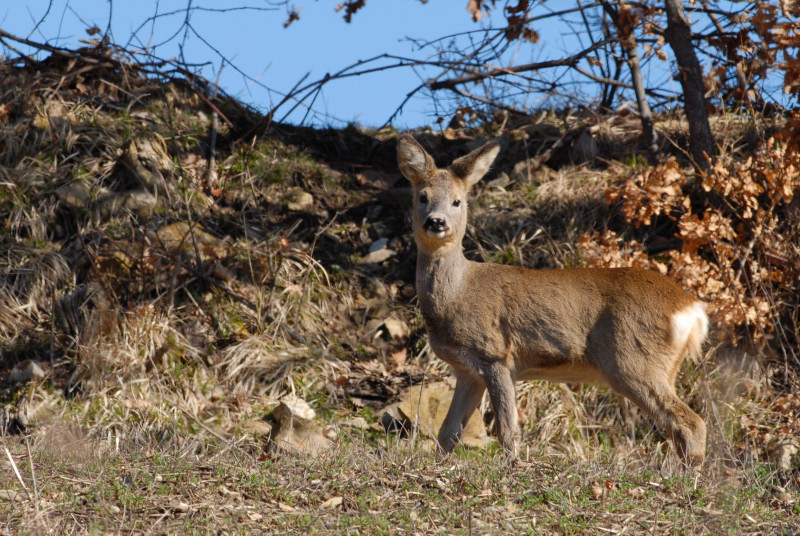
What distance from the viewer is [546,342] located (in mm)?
6008

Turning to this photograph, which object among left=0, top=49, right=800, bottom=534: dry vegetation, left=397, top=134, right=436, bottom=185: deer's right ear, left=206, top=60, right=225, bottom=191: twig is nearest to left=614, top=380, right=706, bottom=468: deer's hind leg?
left=0, top=49, right=800, bottom=534: dry vegetation

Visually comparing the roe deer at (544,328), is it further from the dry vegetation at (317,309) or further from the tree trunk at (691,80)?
the tree trunk at (691,80)

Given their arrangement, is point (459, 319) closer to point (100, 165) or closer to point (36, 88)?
point (100, 165)

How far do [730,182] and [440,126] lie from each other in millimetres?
4016

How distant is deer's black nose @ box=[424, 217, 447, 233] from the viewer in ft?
19.8

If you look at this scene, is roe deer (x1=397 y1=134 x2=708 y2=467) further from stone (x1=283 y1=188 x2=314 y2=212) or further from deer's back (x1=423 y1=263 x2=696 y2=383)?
stone (x1=283 y1=188 x2=314 y2=212)

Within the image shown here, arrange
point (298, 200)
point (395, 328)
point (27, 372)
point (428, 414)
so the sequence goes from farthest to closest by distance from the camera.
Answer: point (298, 200), point (395, 328), point (27, 372), point (428, 414)

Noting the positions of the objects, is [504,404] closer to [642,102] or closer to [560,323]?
[560,323]

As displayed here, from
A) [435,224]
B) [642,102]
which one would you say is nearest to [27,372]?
[435,224]

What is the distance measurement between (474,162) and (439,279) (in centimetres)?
91

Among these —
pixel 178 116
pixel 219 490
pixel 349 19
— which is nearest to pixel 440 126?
pixel 349 19

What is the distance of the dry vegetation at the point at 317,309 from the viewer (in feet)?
15.2

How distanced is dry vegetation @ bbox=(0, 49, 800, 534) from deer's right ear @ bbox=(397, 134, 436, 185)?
196cm

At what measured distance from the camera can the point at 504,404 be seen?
5.74m
